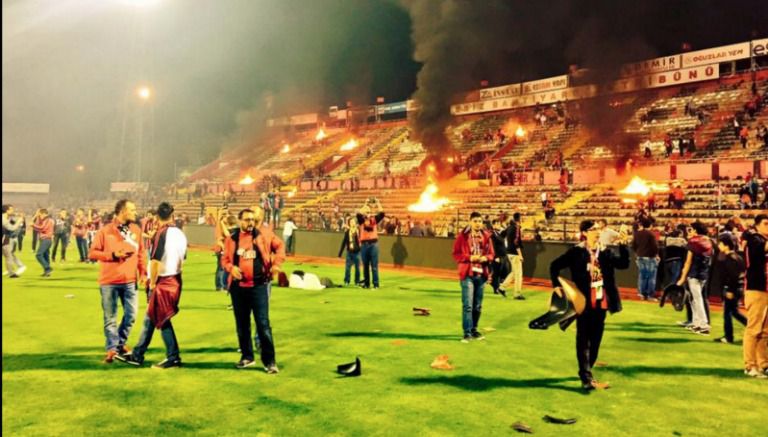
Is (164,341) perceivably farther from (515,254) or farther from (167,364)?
(515,254)

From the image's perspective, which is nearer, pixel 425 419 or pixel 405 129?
pixel 425 419

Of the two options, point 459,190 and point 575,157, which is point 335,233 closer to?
point 459,190

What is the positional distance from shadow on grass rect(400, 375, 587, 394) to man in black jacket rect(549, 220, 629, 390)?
0.22 m

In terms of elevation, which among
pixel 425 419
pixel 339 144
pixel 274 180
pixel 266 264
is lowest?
pixel 425 419

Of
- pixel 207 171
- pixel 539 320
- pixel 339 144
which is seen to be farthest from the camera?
pixel 207 171

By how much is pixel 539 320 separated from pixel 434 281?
10501 millimetres

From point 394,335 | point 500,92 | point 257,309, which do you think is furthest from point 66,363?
point 500,92

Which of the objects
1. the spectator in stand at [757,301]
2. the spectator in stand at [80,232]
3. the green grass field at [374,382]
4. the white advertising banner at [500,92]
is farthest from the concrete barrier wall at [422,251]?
the white advertising banner at [500,92]

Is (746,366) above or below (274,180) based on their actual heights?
below

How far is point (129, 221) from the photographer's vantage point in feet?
22.7

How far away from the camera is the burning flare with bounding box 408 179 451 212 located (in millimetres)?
29297

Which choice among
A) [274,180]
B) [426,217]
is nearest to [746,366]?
[426,217]

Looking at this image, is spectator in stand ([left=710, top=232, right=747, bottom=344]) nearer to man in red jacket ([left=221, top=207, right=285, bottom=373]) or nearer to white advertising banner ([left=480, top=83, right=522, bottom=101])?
man in red jacket ([left=221, top=207, right=285, bottom=373])

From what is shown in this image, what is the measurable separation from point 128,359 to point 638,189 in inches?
910
